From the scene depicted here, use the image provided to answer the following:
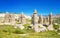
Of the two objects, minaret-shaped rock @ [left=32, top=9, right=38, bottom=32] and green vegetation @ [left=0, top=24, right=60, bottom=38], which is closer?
green vegetation @ [left=0, top=24, right=60, bottom=38]

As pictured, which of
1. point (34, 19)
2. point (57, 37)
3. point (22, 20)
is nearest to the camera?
point (57, 37)

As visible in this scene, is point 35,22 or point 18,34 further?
point 35,22

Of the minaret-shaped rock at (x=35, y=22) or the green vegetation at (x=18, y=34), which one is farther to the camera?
the minaret-shaped rock at (x=35, y=22)

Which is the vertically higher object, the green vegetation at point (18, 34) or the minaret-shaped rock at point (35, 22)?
the minaret-shaped rock at point (35, 22)

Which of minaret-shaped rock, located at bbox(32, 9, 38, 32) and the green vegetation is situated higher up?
minaret-shaped rock, located at bbox(32, 9, 38, 32)

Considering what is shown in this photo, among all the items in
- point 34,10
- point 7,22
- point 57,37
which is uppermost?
point 34,10

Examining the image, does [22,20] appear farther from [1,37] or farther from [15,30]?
[1,37]

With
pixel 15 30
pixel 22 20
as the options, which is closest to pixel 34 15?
pixel 22 20

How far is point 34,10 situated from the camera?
74.6m

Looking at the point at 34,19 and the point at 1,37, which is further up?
the point at 34,19

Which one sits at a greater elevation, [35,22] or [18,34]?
[35,22]

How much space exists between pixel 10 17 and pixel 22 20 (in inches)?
274

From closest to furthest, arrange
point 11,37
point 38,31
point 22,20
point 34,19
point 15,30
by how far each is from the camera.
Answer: point 11,37, point 15,30, point 38,31, point 34,19, point 22,20

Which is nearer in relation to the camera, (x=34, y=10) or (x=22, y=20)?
(x=34, y=10)
